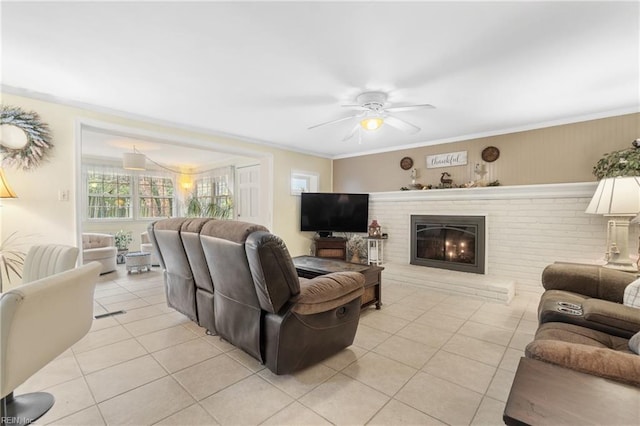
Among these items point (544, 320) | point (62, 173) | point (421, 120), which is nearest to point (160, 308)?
point (62, 173)

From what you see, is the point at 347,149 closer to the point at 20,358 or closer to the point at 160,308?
the point at 160,308

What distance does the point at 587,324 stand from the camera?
68.7 inches

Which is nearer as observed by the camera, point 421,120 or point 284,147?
point 421,120

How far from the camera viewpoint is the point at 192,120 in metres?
3.83

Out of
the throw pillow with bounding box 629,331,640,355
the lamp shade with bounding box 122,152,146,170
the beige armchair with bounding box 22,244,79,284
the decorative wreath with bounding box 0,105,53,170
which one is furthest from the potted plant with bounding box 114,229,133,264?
the throw pillow with bounding box 629,331,640,355

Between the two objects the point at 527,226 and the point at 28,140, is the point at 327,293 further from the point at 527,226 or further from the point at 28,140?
the point at 527,226

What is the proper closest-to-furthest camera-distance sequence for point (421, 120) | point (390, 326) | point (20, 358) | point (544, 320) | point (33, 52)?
point (20, 358) < point (544, 320) < point (33, 52) < point (390, 326) < point (421, 120)

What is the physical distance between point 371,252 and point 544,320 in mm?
3235

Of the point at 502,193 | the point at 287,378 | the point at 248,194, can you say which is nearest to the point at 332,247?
the point at 248,194

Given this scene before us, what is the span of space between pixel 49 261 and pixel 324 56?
8.30 ft

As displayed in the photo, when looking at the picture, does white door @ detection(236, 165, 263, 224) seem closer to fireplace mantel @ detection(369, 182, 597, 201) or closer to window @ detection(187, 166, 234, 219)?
window @ detection(187, 166, 234, 219)

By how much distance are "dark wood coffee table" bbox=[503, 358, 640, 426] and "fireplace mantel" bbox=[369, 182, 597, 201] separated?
3512 millimetres

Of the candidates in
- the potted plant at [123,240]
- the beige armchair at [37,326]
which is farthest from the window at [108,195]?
the beige armchair at [37,326]

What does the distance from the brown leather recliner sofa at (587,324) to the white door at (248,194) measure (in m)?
4.52
